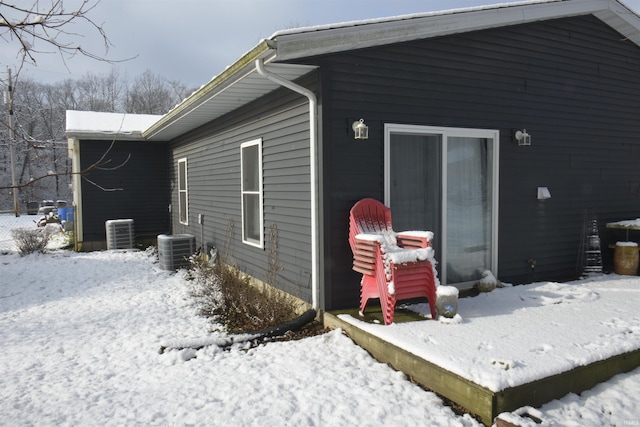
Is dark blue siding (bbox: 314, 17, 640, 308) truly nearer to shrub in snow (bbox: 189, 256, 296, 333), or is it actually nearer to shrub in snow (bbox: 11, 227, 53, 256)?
shrub in snow (bbox: 189, 256, 296, 333)

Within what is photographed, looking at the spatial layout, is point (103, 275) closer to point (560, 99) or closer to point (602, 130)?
point (560, 99)

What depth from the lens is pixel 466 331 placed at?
3.54 m

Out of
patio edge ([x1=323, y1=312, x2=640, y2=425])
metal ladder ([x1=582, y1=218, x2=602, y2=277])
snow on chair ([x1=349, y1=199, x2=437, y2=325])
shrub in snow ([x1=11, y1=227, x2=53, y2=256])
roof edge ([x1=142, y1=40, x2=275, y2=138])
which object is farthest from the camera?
shrub in snow ([x1=11, y1=227, x2=53, y2=256])

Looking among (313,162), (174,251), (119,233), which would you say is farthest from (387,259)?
(119,233)

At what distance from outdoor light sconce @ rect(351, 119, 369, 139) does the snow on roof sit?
20.6 feet

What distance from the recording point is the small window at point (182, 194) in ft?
30.6

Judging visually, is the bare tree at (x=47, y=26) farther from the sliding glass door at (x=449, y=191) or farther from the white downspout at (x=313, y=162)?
the sliding glass door at (x=449, y=191)

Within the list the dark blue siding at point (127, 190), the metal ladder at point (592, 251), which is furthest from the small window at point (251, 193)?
the dark blue siding at point (127, 190)

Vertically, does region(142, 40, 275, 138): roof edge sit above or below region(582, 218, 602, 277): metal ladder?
above

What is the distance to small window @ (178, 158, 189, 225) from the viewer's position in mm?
9320

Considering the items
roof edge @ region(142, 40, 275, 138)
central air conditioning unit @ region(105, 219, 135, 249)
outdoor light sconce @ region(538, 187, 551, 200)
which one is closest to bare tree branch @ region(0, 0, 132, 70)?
roof edge @ region(142, 40, 275, 138)

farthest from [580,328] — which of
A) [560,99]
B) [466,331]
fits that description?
[560,99]

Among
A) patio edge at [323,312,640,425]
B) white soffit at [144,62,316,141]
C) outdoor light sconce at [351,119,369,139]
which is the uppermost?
white soffit at [144,62,316,141]

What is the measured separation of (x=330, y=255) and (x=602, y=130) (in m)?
4.35
